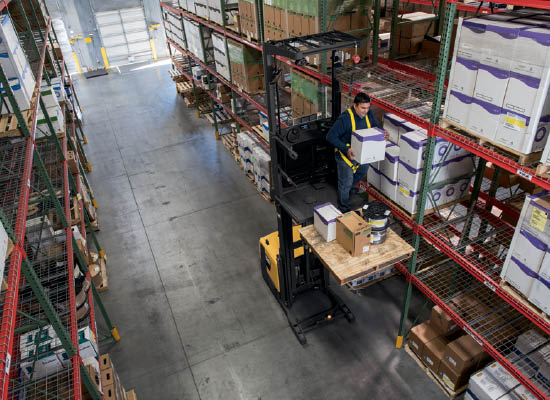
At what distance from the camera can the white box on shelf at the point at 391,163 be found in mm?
5012

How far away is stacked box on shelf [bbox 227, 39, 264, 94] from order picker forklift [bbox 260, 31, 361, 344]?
3685 mm

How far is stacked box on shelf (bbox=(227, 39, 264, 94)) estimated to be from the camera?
9.16 metres

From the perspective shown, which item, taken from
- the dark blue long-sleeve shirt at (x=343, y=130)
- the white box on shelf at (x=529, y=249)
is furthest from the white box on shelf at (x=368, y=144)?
the white box on shelf at (x=529, y=249)

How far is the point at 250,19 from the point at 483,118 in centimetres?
587

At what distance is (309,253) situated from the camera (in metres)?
6.57

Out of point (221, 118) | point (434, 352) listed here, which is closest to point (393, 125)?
point (434, 352)

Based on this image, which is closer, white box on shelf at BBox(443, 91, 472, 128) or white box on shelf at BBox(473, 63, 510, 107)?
white box on shelf at BBox(473, 63, 510, 107)

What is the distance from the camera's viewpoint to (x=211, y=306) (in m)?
6.91

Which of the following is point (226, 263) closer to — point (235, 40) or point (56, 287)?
point (56, 287)

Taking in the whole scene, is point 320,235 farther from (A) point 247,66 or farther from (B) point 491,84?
(A) point 247,66

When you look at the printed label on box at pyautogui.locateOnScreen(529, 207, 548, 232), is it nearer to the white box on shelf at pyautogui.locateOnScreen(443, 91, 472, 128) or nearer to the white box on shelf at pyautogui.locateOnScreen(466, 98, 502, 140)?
the white box on shelf at pyautogui.locateOnScreen(466, 98, 502, 140)

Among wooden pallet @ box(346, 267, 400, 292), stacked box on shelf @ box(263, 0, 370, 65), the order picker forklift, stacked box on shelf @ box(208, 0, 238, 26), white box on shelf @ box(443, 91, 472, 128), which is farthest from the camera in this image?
stacked box on shelf @ box(208, 0, 238, 26)

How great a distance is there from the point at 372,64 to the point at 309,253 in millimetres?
3443

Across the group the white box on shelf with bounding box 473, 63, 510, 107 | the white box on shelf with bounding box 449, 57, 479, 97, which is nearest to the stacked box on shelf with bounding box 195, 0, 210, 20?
the white box on shelf with bounding box 449, 57, 479, 97
